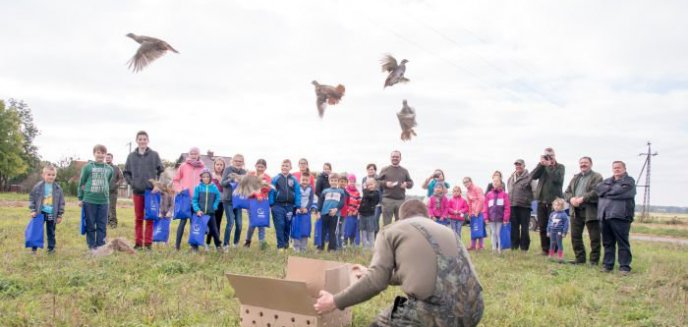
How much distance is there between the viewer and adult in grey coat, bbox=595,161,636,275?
873 centimetres

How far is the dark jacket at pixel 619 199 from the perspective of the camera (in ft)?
28.6

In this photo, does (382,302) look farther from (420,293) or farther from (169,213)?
(169,213)

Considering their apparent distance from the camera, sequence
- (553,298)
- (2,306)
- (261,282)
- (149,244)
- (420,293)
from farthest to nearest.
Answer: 1. (149,244)
2. (553,298)
3. (2,306)
4. (261,282)
5. (420,293)

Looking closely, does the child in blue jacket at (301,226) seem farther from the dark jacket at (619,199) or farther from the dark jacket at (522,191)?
the dark jacket at (619,199)

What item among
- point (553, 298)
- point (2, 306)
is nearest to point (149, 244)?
point (2, 306)

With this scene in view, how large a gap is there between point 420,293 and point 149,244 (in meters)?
7.10

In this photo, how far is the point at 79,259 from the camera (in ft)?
25.7

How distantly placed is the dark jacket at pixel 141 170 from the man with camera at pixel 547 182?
7304 millimetres

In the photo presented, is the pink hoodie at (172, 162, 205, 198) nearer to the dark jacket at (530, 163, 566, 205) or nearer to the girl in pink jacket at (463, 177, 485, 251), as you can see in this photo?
the girl in pink jacket at (463, 177, 485, 251)

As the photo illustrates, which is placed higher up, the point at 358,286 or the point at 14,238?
the point at 358,286

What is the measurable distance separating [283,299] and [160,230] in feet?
20.3

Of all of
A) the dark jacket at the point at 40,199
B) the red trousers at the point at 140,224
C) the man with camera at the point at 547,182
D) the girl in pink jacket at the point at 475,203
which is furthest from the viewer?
the girl in pink jacket at the point at 475,203

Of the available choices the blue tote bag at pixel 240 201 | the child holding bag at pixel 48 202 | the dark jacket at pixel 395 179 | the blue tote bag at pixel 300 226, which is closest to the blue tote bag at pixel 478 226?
the dark jacket at pixel 395 179

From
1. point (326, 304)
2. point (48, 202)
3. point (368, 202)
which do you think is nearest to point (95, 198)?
point (48, 202)
